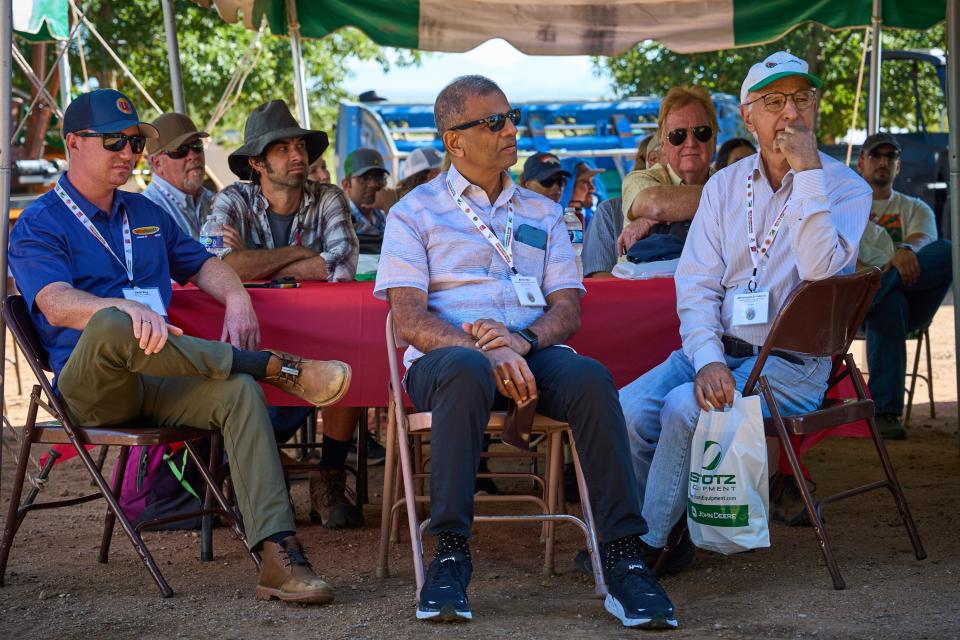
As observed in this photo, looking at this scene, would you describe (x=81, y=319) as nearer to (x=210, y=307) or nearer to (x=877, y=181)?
(x=210, y=307)

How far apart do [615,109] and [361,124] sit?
13.0 feet

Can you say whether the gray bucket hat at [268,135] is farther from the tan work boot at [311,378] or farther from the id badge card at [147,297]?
the tan work boot at [311,378]

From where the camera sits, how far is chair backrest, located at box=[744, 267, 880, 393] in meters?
3.70

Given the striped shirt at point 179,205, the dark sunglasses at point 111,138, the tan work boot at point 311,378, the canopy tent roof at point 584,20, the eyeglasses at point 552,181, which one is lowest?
the tan work boot at point 311,378

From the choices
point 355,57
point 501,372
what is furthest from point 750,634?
point 355,57

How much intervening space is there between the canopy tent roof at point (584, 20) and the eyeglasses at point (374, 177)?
1890 mm

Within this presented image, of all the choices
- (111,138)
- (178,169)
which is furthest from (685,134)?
(178,169)

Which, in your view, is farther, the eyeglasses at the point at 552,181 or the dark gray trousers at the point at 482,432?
the eyeglasses at the point at 552,181

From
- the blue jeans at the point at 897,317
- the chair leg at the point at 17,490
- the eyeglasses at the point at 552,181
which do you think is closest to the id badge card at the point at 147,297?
the chair leg at the point at 17,490

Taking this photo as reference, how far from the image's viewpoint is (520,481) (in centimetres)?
595

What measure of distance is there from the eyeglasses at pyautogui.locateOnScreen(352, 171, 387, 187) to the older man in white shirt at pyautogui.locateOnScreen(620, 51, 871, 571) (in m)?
5.45

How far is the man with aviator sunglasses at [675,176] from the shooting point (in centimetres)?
499

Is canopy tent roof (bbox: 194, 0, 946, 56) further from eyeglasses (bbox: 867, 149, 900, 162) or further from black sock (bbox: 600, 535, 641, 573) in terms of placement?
black sock (bbox: 600, 535, 641, 573)

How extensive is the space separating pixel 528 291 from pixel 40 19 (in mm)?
5700
